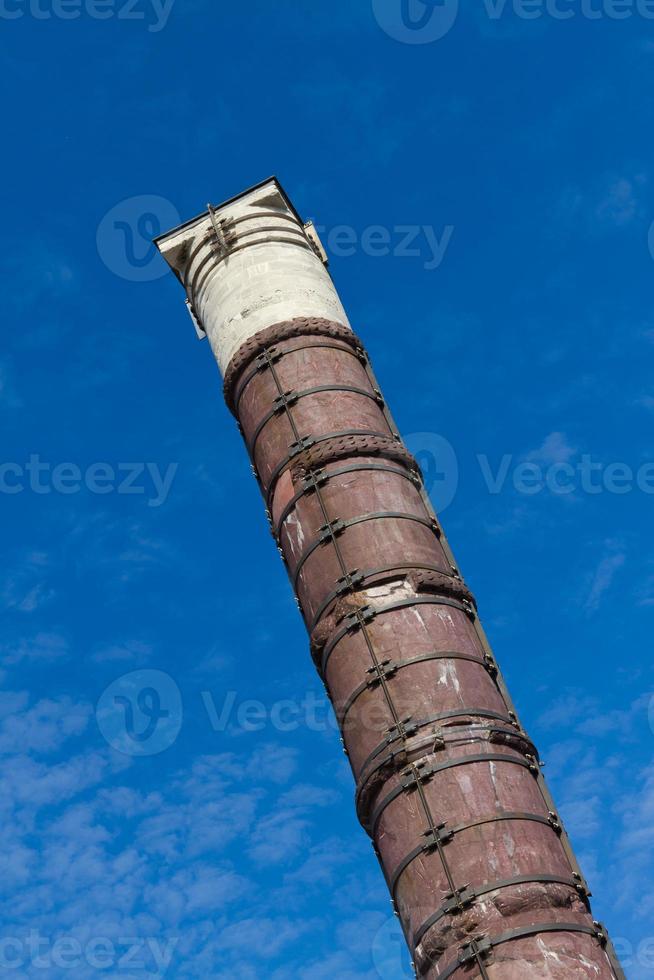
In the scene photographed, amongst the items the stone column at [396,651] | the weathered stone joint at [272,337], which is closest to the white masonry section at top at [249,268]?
the stone column at [396,651]

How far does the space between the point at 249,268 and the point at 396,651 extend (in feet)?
17.7

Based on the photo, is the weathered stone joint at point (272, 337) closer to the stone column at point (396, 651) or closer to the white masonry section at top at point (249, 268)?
the stone column at point (396, 651)

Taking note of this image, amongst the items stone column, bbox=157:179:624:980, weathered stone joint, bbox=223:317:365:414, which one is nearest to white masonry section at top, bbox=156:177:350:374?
stone column, bbox=157:179:624:980

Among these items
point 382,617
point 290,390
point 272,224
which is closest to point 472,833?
point 382,617

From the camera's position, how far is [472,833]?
8094 mm

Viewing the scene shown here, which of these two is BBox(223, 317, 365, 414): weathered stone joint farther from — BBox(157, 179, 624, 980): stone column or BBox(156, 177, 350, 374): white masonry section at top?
BBox(156, 177, 350, 374): white masonry section at top

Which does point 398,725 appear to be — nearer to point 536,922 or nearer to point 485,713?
point 485,713

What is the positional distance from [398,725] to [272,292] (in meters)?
5.45

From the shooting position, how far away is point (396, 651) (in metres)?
9.17

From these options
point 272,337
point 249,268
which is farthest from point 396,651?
point 249,268

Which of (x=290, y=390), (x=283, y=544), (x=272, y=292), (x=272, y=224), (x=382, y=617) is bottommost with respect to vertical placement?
(x=382, y=617)

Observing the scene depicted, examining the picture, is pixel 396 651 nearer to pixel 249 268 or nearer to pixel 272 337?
pixel 272 337

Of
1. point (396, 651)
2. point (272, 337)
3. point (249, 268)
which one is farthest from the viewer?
point (249, 268)

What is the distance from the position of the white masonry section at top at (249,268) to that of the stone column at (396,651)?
34 millimetres
